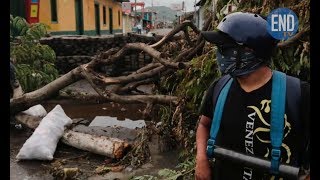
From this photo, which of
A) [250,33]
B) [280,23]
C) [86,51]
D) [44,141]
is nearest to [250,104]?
[250,33]

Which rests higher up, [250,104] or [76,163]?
[250,104]

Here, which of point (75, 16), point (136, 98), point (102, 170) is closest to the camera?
point (102, 170)

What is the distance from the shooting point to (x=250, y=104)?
1931 mm

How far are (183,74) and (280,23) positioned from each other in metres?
3.81

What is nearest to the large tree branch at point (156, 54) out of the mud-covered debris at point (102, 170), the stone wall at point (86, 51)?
the mud-covered debris at point (102, 170)

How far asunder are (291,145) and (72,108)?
814 centimetres

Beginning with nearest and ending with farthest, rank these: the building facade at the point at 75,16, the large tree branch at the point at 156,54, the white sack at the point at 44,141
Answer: the white sack at the point at 44,141, the large tree branch at the point at 156,54, the building facade at the point at 75,16

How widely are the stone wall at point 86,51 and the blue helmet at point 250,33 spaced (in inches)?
427

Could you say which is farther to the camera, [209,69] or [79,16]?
[79,16]

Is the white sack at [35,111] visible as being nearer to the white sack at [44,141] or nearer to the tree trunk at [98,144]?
the white sack at [44,141]

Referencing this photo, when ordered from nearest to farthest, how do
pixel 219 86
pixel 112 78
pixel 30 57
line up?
pixel 219 86
pixel 112 78
pixel 30 57

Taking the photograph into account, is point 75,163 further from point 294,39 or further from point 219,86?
point 219,86

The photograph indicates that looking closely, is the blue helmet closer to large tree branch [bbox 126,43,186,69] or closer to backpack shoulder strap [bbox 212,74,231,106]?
backpack shoulder strap [bbox 212,74,231,106]

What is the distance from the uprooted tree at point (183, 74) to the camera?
4.23 metres
